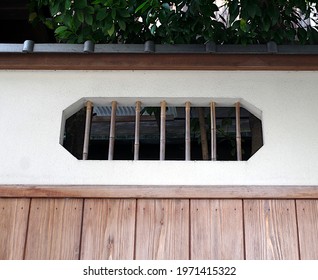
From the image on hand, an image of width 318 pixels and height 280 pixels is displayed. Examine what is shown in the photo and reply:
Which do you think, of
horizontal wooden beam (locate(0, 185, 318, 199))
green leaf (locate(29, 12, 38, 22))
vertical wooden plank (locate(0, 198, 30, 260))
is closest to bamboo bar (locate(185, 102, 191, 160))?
horizontal wooden beam (locate(0, 185, 318, 199))

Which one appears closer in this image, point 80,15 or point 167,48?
point 167,48

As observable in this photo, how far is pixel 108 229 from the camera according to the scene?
2145 millimetres

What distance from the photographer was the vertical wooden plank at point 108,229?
2.10 m

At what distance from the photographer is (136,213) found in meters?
2.17

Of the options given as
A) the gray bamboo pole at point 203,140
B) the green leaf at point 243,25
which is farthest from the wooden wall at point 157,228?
the green leaf at point 243,25

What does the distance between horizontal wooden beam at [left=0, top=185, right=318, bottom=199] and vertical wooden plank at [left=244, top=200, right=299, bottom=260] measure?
4cm

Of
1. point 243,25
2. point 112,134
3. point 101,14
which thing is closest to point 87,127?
point 112,134

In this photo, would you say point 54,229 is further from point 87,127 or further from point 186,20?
point 186,20

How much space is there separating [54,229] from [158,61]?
3.31 feet

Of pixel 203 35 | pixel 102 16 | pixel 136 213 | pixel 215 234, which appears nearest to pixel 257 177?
pixel 215 234

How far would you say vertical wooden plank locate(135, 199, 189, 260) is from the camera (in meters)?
2.10

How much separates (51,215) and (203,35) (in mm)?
1250

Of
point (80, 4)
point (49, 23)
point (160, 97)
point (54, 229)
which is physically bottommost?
point (54, 229)

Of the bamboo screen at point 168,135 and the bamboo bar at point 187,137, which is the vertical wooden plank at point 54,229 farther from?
the bamboo screen at point 168,135
